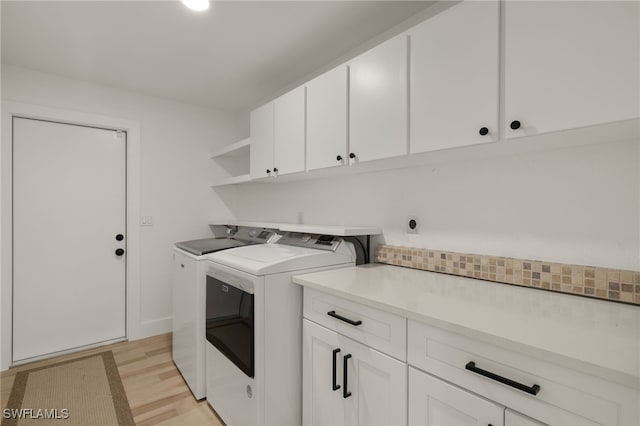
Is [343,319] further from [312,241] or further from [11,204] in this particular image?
[11,204]

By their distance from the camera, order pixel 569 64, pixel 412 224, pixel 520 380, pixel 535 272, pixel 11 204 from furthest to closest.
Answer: pixel 11 204 < pixel 412 224 < pixel 535 272 < pixel 569 64 < pixel 520 380

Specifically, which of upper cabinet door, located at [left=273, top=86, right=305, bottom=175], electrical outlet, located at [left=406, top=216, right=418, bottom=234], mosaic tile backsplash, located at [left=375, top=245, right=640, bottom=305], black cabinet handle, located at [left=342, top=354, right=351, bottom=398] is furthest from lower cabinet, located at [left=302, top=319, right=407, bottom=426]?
upper cabinet door, located at [left=273, top=86, right=305, bottom=175]

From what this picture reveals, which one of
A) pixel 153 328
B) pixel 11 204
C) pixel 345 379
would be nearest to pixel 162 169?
pixel 11 204

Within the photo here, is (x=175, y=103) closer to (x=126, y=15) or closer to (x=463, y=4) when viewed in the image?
(x=126, y=15)

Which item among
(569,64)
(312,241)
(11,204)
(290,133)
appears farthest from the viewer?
(11,204)

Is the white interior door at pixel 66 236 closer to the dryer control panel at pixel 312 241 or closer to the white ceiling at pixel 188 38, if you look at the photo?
the white ceiling at pixel 188 38

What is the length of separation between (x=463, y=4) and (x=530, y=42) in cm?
32

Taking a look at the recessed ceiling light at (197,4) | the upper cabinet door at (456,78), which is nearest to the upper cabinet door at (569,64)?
the upper cabinet door at (456,78)

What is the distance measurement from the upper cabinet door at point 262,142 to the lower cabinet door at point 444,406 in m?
1.70

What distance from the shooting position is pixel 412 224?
5.84ft

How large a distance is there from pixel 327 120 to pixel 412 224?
2.56ft

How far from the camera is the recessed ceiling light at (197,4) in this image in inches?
62.8

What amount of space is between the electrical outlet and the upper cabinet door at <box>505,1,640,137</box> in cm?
77

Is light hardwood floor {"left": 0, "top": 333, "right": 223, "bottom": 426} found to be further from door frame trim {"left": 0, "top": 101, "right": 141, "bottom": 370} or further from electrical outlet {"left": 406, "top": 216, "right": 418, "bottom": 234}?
electrical outlet {"left": 406, "top": 216, "right": 418, "bottom": 234}
